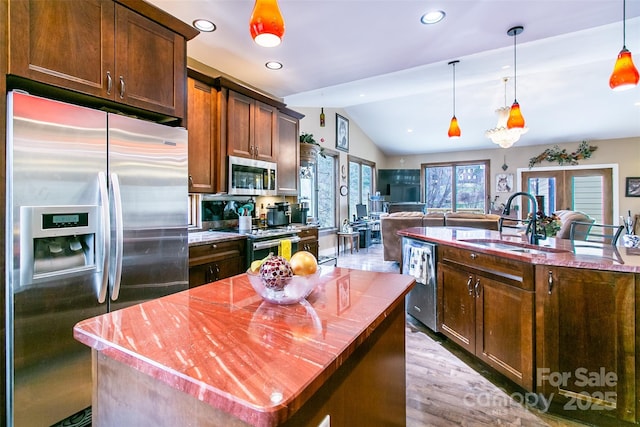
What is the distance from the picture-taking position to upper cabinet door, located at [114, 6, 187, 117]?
6.38 feet

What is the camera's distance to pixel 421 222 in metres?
5.72

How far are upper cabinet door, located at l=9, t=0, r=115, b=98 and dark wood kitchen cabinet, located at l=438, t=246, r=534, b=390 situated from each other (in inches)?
108

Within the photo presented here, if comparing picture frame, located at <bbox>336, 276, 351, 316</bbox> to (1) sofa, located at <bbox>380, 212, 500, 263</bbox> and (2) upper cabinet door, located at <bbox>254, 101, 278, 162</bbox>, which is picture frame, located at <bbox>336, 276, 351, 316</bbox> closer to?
(2) upper cabinet door, located at <bbox>254, 101, 278, 162</bbox>

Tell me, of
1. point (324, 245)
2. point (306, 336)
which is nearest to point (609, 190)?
point (324, 245)

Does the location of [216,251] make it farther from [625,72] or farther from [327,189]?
[327,189]

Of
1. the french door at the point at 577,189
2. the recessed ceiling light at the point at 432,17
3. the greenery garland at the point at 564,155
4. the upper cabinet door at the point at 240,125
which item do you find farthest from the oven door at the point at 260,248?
the greenery garland at the point at 564,155

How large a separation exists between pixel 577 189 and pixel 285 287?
9901mm

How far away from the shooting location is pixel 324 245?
6.86 m

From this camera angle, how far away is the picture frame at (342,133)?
7.39 m

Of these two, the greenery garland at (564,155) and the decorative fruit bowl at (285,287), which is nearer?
the decorative fruit bowl at (285,287)

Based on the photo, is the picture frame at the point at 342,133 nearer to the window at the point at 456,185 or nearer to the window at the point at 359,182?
the window at the point at 359,182

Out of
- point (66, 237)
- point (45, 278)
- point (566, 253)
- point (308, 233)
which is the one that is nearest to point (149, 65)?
point (66, 237)

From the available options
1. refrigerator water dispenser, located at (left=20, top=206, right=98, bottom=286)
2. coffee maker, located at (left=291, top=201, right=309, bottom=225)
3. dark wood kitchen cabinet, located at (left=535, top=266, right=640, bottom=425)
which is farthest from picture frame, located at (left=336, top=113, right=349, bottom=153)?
refrigerator water dispenser, located at (left=20, top=206, right=98, bottom=286)

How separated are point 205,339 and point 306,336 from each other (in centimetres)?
27
